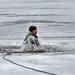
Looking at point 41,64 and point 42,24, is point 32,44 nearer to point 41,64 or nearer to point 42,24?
point 41,64

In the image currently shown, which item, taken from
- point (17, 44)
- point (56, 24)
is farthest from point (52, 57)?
point (56, 24)

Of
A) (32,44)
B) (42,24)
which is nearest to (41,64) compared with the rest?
(32,44)

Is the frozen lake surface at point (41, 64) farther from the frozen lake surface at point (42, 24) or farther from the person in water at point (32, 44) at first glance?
the frozen lake surface at point (42, 24)

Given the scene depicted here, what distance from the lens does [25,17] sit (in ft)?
75.3

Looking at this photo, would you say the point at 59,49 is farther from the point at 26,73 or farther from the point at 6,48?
the point at 26,73

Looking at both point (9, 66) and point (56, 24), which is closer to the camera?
point (9, 66)

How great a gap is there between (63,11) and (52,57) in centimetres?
1350

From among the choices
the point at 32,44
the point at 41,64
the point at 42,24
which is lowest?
the point at 41,64

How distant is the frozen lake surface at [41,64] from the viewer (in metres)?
Result: 10.4

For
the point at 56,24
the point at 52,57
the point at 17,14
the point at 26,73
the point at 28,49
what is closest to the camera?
the point at 26,73

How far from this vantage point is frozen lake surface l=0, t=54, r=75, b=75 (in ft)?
34.0

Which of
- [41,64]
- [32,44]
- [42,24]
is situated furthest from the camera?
[42,24]

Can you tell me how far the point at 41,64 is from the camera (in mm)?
11188

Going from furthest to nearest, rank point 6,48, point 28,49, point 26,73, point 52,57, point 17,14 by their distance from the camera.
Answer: point 17,14 → point 6,48 → point 28,49 → point 52,57 → point 26,73
